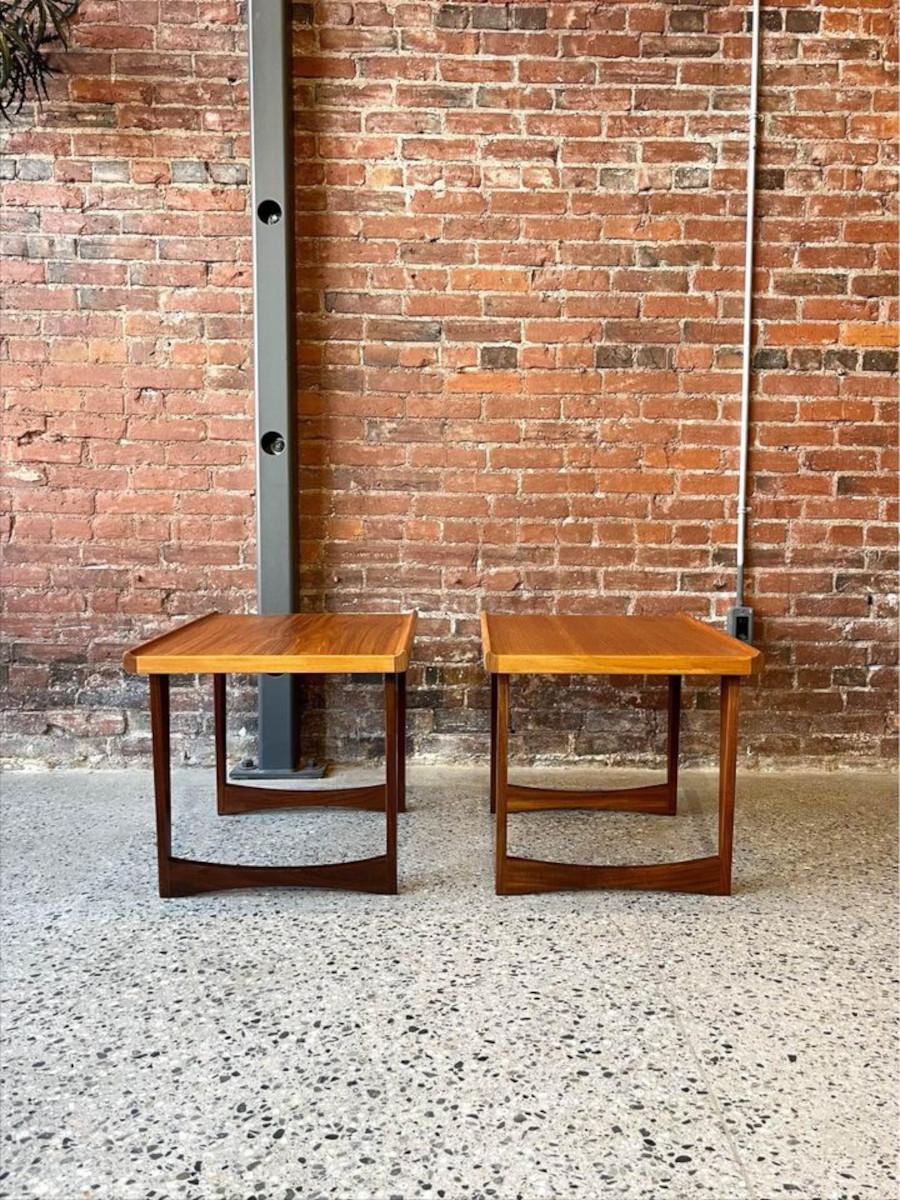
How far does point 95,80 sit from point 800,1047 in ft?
10.7

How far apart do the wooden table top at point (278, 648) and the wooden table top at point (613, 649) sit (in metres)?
0.25

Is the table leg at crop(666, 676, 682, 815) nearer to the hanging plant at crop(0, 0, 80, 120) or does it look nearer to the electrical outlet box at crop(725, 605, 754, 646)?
the electrical outlet box at crop(725, 605, 754, 646)

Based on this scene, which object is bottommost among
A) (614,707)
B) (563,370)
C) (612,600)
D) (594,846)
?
(594,846)

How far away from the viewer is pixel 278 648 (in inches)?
74.0

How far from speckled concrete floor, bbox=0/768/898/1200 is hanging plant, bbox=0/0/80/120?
2.31 meters

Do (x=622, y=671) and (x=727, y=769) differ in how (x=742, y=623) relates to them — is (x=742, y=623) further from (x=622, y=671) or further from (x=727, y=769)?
(x=622, y=671)

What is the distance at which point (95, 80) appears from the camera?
8.51 feet

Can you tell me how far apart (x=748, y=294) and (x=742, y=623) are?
1101mm

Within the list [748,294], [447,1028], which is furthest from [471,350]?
[447,1028]

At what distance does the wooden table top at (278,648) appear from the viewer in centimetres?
177

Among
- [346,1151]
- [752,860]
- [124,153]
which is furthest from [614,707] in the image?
[124,153]

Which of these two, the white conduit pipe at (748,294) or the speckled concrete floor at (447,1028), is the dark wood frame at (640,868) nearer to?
the speckled concrete floor at (447,1028)

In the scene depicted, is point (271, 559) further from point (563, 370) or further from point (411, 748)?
point (563, 370)

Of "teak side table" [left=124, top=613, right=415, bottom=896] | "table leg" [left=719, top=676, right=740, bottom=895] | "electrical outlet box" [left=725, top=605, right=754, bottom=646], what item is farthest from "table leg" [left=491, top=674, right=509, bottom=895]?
"electrical outlet box" [left=725, top=605, right=754, bottom=646]
